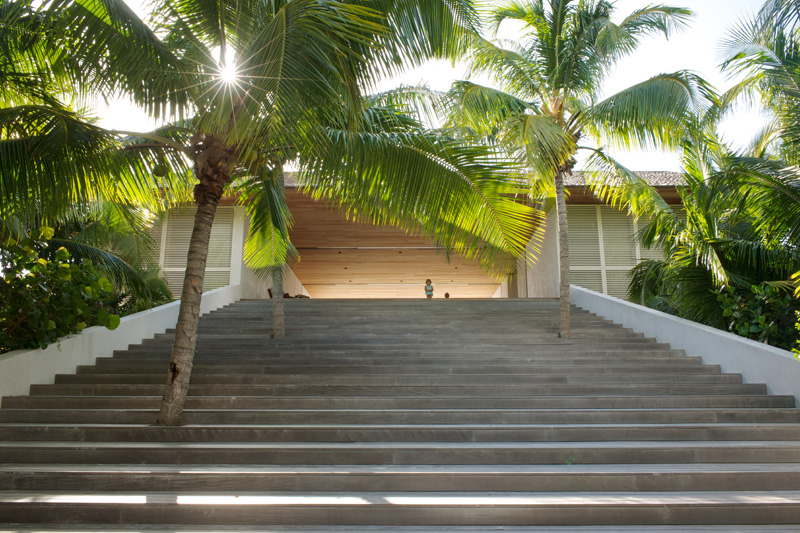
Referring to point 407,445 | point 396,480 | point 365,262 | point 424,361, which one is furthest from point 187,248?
point 396,480

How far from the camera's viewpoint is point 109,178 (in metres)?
5.54

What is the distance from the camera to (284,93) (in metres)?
4.09

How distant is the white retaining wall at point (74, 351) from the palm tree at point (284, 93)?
255 cm

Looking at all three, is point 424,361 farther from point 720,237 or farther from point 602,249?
point 602,249

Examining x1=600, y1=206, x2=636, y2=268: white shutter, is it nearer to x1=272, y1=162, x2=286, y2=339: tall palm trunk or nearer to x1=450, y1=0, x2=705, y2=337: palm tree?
x1=450, y1=0, x2=705, y2=337: palm tree

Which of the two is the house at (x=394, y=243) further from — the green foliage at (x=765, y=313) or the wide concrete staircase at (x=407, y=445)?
the wide concrete staircase at (x=407, y=445)

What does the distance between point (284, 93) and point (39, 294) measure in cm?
474

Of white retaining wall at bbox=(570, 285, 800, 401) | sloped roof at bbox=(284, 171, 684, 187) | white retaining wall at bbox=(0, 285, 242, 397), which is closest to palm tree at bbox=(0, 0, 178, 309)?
white retaining wall at bbox=(0, 285, 242, 397)

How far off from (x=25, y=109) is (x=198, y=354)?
4255 millimetres

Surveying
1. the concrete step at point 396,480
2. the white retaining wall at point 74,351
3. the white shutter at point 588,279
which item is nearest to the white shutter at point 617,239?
the white shutter at point 588,279

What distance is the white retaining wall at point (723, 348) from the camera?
6352mm

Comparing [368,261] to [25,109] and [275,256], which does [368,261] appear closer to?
[275,256]

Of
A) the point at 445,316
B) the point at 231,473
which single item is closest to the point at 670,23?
the point at 445,316

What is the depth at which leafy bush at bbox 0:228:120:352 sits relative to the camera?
21.2 ft
